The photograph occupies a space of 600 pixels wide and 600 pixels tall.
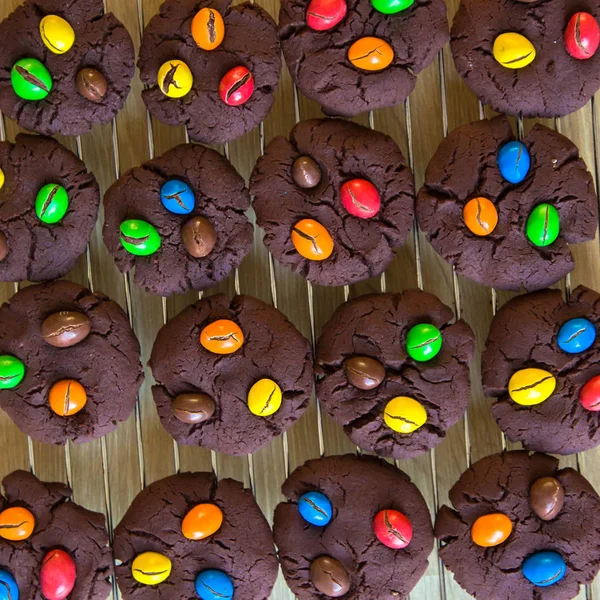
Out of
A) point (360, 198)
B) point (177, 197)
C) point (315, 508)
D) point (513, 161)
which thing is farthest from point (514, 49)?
point (315, 508)

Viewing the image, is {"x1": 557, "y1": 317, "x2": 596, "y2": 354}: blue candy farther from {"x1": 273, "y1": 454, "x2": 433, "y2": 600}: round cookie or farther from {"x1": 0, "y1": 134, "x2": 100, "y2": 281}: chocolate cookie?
{"x1": 0, "y1": 134, "x2": 100, "y2": 281}: chocolate cookie

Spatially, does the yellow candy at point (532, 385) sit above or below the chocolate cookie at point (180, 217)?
below

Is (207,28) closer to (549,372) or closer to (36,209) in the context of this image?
(36,209)

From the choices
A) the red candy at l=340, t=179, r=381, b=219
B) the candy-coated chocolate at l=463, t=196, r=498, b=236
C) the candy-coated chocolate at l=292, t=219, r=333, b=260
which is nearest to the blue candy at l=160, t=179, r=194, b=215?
the candy-coated chocolate at l=292, t=219, r=333, b=260

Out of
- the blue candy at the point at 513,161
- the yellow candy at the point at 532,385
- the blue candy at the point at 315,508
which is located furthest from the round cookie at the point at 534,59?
the blue candy at the point at 315,508

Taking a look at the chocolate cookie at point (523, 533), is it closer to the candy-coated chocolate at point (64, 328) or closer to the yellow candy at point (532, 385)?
the yellow candy at point (532, 385)

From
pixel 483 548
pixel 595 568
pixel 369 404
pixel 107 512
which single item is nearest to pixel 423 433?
pixel 369 404

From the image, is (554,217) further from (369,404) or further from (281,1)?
(281,1)
